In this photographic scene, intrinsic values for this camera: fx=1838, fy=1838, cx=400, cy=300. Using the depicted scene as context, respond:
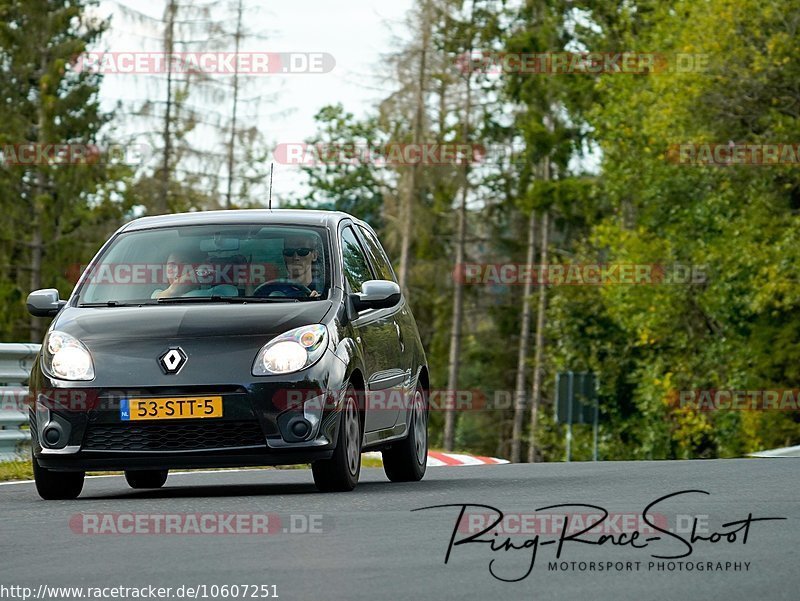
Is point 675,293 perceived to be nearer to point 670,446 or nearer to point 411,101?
point 670,446

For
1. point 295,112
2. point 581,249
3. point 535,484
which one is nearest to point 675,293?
point 581,249

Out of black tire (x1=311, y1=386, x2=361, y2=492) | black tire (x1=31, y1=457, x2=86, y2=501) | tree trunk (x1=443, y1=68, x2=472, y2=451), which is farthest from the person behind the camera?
tree trunk (x1=443, y1=68, x2=472, y2=451)

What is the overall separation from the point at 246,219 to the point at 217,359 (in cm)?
167

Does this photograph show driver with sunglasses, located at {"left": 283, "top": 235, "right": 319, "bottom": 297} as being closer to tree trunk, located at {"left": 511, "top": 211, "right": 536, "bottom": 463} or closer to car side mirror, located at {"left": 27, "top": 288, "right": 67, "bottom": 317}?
car side mirror, located at {"left": 27, "top": 288, "right": 67, "bottom": 317}

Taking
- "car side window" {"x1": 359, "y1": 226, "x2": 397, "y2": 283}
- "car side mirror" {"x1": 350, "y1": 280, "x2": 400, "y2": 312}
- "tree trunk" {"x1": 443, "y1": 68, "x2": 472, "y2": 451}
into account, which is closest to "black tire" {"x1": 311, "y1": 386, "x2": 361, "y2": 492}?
"car side mirror" {"x1": 350, "y1": 280, "x2": 400, "y2": 312}

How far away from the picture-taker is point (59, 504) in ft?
35.8

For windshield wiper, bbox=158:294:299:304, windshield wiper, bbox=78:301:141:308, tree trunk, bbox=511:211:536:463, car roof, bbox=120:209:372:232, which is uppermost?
car roof, bbox=120:209:372:232

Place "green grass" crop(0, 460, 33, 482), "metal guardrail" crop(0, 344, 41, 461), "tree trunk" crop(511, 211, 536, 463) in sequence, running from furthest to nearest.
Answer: "tree trunk" crop(511, 211, 536, 463) → "metal guardrail" crop(0, 344, 41, 461) → "green grass" crop(0, 460, 33, 482)

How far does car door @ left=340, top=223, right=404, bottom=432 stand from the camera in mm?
11750

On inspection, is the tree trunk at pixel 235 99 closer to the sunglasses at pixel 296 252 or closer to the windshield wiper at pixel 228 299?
the sunglasses at pixel 296 252

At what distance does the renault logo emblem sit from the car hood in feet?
0.40

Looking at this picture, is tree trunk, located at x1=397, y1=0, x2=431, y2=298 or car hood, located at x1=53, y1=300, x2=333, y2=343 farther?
tree trunk, located at x1=397, y1=0, x2=431, y2=298

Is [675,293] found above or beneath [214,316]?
beneath

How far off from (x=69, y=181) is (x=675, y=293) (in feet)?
60.2
